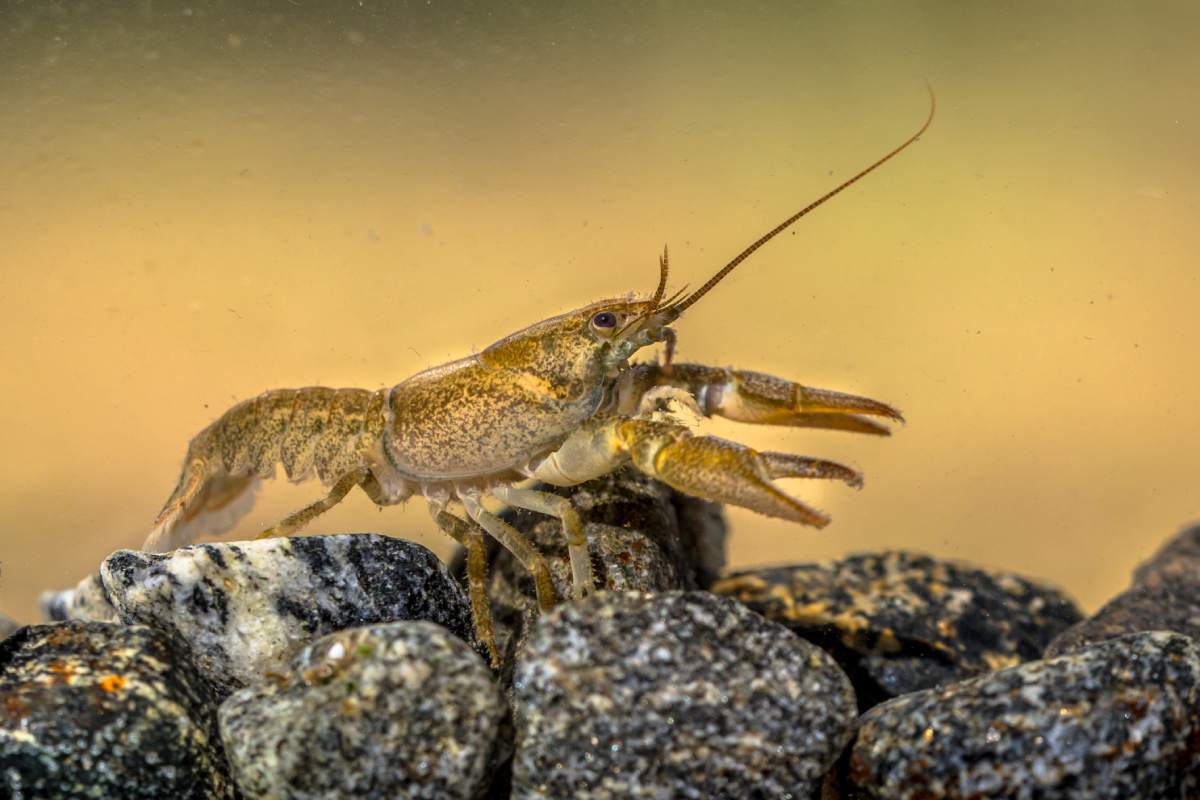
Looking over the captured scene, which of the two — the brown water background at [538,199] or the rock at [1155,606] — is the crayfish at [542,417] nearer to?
the brown water background at [538,199]

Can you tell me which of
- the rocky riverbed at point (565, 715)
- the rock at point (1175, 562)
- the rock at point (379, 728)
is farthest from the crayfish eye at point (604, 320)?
the rock at point (1175, 562)

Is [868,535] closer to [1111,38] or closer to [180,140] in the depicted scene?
[1111,38]

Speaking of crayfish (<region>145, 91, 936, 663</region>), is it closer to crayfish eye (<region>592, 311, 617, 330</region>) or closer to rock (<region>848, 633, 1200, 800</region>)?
crayfish eye (<region>592, 311, 617, 330</region>)

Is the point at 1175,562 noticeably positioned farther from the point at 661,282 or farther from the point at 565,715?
the point at 565,715

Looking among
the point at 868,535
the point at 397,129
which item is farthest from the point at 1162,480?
the point at 397,129

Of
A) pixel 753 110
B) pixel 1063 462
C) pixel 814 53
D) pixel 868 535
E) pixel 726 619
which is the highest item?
pixel 814 53

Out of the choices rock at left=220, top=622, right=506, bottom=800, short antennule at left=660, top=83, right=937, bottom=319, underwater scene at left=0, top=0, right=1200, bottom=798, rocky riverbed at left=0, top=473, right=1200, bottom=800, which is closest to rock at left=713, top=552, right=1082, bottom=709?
underwater scene at left=0, top=0, right=1200, bottom=798

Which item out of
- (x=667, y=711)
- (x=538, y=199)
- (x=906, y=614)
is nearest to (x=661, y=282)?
(x=538, y=199)
